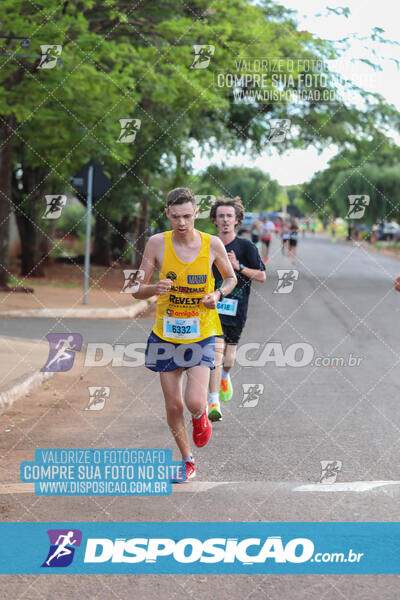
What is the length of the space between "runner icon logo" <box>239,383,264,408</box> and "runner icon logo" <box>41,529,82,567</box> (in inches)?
169

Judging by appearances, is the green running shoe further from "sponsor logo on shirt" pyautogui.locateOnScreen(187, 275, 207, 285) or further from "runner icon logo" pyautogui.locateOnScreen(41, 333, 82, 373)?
"sponsor logo on shirt" pyautogui.locateOnScreen(187, 275, 207, 285)

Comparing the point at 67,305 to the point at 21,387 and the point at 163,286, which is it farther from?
the point at 163,286

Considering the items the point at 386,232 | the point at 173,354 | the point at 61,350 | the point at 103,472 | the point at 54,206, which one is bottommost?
the point at 386,232

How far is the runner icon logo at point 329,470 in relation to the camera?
245 inches

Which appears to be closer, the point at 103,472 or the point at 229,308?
the point at 103,472

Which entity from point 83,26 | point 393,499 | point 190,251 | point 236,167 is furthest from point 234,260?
point 236,167

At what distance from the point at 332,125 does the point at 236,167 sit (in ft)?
23.9

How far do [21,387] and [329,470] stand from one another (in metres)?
4.06

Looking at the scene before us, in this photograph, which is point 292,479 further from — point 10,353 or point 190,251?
point 10,353

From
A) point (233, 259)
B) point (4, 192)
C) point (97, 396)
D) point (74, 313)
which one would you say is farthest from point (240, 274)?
point (4, 192)

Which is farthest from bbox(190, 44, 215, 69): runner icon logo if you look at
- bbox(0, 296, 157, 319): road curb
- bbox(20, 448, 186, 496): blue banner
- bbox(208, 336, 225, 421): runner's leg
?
bbox(20, 448, 186, 496): blue banner

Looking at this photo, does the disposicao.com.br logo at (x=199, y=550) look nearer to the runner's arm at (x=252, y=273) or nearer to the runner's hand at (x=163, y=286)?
the runner's hand at (x=163, y=286)

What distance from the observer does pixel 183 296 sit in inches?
233

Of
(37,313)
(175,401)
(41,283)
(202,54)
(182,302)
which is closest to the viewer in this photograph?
(182,302)
